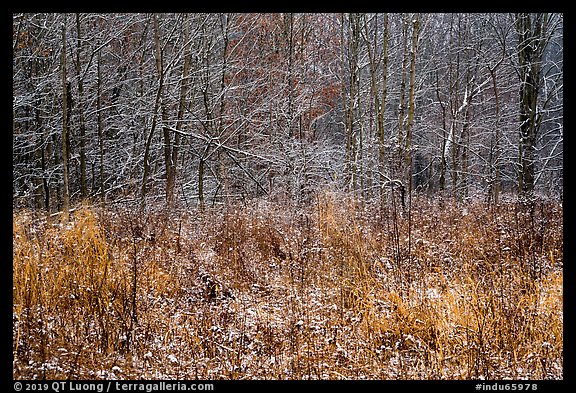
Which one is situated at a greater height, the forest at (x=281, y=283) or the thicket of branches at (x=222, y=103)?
the thicket of branches at (x=222, y=103)

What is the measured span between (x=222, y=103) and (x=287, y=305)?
840 centimetres

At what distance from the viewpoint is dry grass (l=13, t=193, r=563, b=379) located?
12.0 ft

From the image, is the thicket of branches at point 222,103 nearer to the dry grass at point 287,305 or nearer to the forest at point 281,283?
the forest at point 281,283

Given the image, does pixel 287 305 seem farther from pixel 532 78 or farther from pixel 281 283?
pixel 532 78

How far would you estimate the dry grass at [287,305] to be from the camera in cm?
366

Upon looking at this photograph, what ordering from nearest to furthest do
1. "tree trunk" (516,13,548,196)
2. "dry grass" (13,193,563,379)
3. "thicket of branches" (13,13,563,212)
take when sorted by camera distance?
1. "dry grass" (13,193,563,379)
2. "thicket of branches" (13,13,563,212)
3. "tree trunk" (516,13,548,196)

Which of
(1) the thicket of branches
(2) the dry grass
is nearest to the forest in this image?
(2) the dry grass

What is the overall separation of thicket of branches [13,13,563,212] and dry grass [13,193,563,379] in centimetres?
319

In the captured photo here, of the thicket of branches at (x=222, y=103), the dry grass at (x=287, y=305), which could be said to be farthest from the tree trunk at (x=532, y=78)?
the dry grass at (x=287, y=305)

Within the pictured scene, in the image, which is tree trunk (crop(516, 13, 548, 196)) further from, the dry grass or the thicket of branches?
the dry grass

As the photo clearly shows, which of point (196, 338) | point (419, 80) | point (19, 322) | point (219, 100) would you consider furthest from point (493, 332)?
point (419, 80)

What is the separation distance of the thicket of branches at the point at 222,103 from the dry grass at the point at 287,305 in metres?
3.19

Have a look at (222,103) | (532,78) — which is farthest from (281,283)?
(532,78)

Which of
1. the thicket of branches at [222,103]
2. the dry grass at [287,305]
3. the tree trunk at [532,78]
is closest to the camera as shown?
the dry grass at [287,305]
